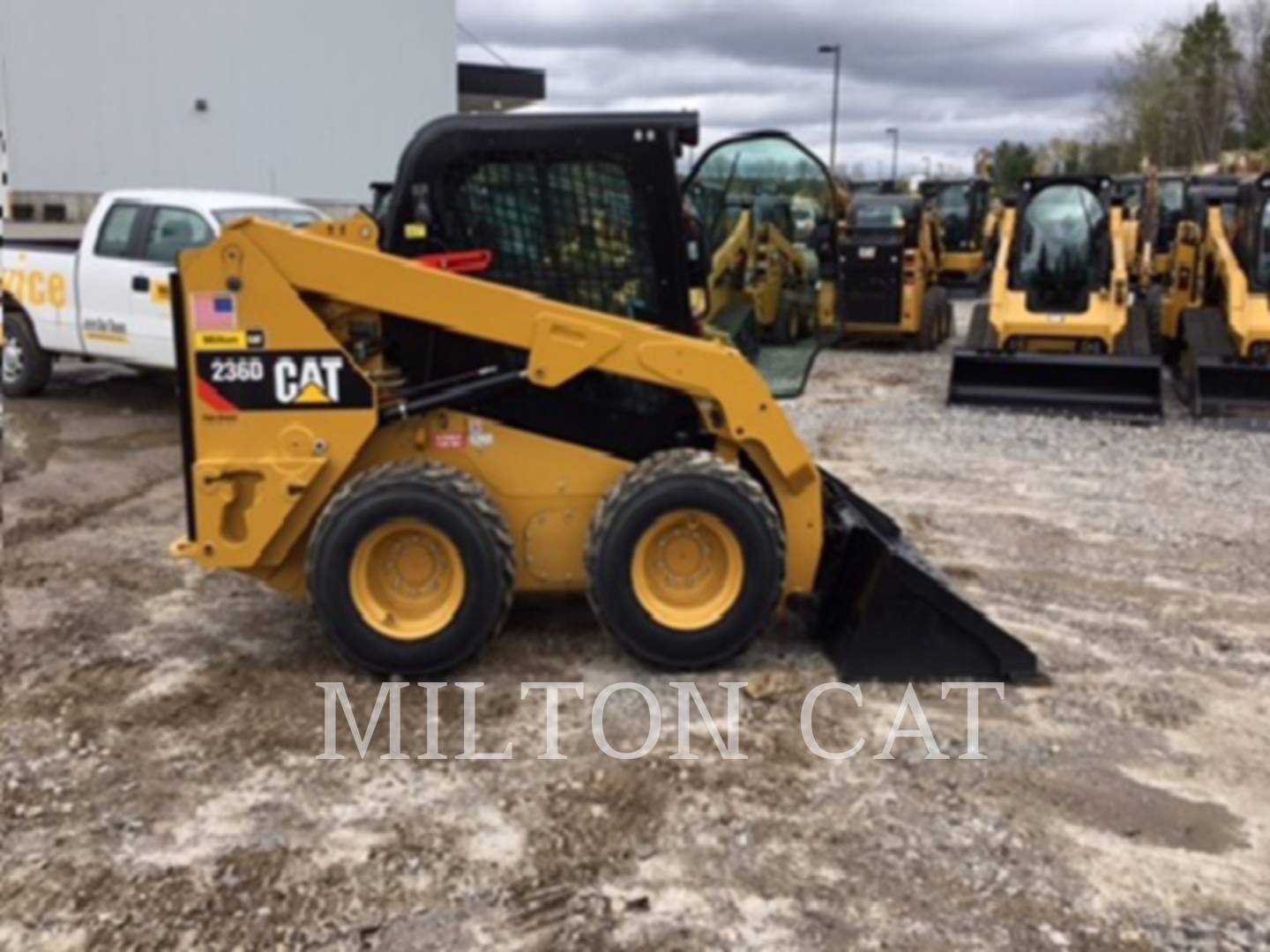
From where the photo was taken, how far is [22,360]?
36.3 ft

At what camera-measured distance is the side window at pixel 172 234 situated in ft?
32.3

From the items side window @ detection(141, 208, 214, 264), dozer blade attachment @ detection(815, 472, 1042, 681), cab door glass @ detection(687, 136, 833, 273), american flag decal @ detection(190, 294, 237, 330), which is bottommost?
dozer blade attachment @ detection(815, 472, 1042, 681)

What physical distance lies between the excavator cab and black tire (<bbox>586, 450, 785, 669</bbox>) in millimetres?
2986

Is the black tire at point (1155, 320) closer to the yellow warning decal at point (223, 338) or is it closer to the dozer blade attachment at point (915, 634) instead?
the dozer blade attachment at point (915, 634)

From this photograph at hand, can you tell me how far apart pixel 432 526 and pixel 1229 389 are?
898cm

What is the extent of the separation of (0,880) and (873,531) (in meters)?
3.39

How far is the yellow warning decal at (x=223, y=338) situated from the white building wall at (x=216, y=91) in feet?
61.3

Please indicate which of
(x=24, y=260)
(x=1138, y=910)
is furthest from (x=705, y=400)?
(x=24, y=260)

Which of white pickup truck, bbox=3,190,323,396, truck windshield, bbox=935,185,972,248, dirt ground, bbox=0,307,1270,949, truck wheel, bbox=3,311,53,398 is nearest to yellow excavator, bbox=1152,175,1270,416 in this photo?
dirt ground, bbox=0,307,1270,949

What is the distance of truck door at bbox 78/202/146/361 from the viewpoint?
9992 millimetres

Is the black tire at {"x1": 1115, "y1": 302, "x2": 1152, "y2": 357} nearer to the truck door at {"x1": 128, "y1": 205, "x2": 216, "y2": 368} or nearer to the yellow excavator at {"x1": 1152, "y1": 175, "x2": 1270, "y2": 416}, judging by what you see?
the yellow excavator at {"x1": 1152, "y1": 175, "x2": 1270, "y2": 416}

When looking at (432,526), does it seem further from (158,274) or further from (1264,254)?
(1264,254)

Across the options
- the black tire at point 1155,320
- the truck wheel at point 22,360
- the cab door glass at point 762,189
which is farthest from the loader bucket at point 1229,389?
the truck wheel at point 22,360

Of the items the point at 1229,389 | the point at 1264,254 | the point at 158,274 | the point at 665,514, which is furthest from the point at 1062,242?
the point at 665,514
